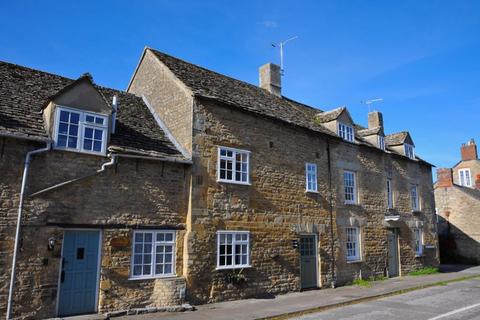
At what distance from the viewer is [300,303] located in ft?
42.6

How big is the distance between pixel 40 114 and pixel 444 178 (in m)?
29.8

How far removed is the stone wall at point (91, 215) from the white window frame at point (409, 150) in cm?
1605

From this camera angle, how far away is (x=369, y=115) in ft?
81.1

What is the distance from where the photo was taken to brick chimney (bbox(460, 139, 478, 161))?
37.6 meters

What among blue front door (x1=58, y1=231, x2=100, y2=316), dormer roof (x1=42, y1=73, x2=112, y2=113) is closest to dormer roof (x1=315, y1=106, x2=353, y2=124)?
dormer roof (x1=42, y1=73, x2=112, y2=113)

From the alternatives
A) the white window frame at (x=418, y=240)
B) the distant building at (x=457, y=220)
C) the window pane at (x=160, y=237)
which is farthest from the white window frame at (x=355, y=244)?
the distant building at (x=457, y=220)

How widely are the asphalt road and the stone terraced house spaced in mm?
3346

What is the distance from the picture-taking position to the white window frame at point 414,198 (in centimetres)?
2360

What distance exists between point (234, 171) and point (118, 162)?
14.2 ft

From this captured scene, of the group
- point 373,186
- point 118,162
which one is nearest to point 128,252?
point 118,162

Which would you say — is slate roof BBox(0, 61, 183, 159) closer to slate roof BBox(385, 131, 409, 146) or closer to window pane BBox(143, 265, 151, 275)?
window pane BBox(143, 265, 151, 275)

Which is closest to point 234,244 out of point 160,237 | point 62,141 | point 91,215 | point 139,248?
point 160,237

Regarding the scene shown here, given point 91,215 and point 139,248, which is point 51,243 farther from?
point 139,248

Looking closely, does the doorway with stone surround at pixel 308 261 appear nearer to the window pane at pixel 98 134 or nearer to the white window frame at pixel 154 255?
the white window frame at pixel 154 255
